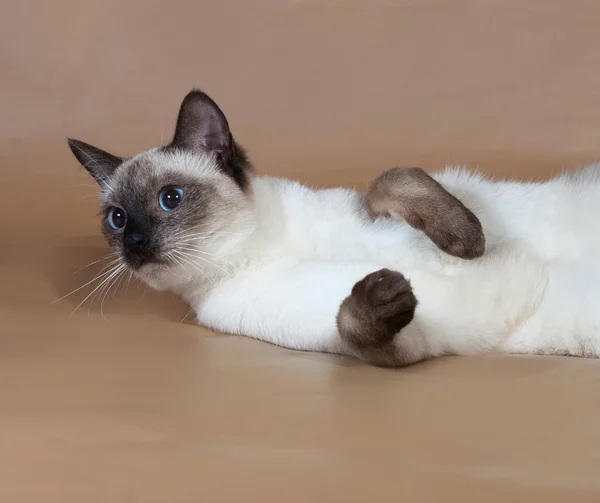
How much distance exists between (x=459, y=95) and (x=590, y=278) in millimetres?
1447

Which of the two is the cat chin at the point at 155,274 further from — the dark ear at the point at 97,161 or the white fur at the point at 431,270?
the dark ear at the point at 97,161

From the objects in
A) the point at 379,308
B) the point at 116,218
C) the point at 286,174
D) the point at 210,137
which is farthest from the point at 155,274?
the point at 286,174

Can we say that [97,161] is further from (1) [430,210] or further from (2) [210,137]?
(1) [430,210]

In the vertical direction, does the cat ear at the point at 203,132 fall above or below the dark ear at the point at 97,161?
above

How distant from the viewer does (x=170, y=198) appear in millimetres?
1835

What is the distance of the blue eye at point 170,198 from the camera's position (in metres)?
1.83

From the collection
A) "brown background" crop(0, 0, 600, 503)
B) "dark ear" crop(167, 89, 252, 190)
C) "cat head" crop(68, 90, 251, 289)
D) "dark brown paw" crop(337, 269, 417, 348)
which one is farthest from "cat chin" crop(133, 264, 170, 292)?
"dark brown paw" crop(337, 269, 417, 348)

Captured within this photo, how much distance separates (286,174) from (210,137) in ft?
3.09

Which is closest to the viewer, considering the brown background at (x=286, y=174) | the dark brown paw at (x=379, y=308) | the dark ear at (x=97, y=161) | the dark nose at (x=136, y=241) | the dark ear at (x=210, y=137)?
the brown background at (x=286, y=174)

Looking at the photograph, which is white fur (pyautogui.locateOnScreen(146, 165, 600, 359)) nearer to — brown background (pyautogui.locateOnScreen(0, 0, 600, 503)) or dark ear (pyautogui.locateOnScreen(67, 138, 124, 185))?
brown background (pyautogui.locateOnScreen(0, 0, 600, 503))

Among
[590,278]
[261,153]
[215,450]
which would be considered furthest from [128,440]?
[261,153]

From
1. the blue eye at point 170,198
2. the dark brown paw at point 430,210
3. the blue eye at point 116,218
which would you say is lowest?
the blue eye at point 116,218

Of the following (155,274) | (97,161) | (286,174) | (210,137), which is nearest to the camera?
(155,274)

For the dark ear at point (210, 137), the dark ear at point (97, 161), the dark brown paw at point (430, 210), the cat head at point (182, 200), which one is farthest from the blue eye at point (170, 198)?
the dark brown paw at point (430, 210)
